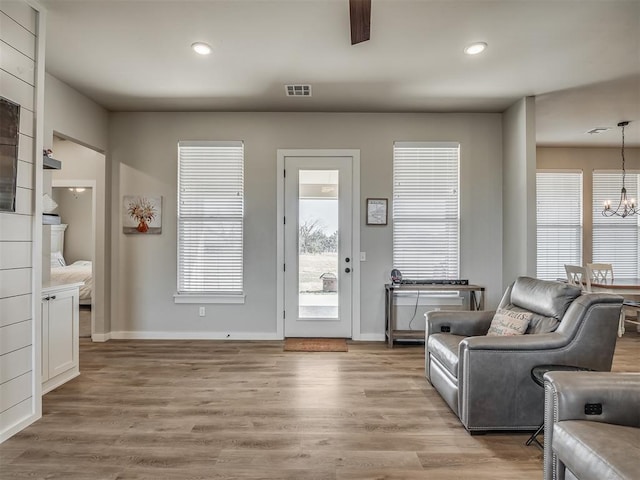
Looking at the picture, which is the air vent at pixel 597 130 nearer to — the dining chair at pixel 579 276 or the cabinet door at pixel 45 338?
the dining chair at pixel 579 276

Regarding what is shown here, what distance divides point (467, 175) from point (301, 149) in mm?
2177

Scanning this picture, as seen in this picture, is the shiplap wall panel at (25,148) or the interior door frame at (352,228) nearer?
the shiplap wall panel at (25,148)

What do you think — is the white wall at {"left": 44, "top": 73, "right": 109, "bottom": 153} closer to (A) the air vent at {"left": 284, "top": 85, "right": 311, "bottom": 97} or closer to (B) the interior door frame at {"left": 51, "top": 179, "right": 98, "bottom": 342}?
(B) the interior door frame at {"left": 51, "top": 179, "right": 98, "bottom": 342}

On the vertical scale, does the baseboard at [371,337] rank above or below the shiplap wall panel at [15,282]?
below

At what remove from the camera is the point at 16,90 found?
244cm

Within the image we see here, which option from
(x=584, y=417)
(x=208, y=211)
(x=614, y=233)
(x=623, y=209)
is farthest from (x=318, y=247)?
(x=623, y=209)

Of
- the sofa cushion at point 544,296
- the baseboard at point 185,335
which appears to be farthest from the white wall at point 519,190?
the baseboard at point 185,335

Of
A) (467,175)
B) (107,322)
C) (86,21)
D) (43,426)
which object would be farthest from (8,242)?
(467,175)

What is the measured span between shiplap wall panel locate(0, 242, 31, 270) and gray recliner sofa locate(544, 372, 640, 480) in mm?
3232

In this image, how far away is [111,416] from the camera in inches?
105

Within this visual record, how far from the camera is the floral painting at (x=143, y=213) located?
468 centimetres

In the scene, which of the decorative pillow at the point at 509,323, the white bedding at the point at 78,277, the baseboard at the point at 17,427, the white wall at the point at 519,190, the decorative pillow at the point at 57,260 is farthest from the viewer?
the decorative pillow at the point at 57,260

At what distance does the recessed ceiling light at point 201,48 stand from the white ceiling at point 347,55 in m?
0.05

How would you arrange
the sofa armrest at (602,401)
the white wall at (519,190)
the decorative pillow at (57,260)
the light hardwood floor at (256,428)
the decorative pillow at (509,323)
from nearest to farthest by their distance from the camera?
1. the sofa armrest at (602,401)
2. the light hardwood floor at (256,428)
3. the decorative pillow at (509,323)
4. the white wall at (519,190)
5. the decorative pillow at (57,260)
